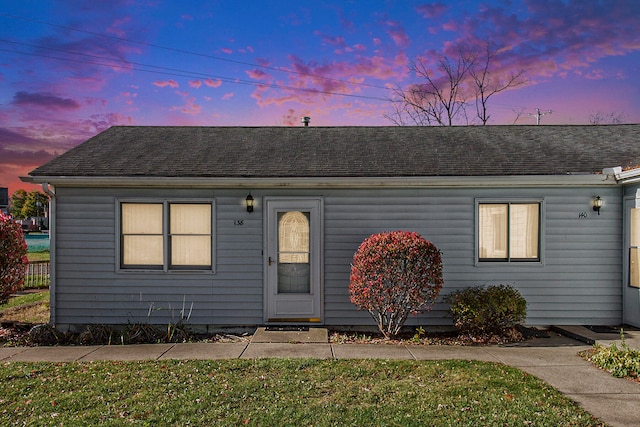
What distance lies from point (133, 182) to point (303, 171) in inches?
115

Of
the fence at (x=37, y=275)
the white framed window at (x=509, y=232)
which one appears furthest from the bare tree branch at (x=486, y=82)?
the fence at (x=37, y=275)

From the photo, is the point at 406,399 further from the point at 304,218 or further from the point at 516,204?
the point at 516,204

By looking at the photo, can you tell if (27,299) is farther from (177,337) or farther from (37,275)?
(177,337)

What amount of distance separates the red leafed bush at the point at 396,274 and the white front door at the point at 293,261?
104 centimetres

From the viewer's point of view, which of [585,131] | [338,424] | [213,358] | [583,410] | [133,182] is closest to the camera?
[338,424]

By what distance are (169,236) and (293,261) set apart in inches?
89.5

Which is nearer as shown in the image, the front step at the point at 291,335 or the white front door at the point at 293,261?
the front step at the point at 291,335

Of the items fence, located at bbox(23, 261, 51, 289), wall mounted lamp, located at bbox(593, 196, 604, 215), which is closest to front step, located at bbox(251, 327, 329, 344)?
wall mounted lamp, located at bbox(593, 196, 604, 215)

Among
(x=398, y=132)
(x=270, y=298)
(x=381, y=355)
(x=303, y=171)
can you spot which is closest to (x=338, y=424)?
(x=381, y=355)

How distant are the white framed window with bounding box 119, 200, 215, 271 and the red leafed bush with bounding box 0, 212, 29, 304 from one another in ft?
6.87

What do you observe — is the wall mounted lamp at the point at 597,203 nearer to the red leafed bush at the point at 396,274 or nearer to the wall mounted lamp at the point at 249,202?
the red leafed bush at the point at 396,274

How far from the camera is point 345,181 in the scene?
7250 mm

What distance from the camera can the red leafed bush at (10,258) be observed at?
7637mm

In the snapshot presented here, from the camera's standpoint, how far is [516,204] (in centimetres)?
748
